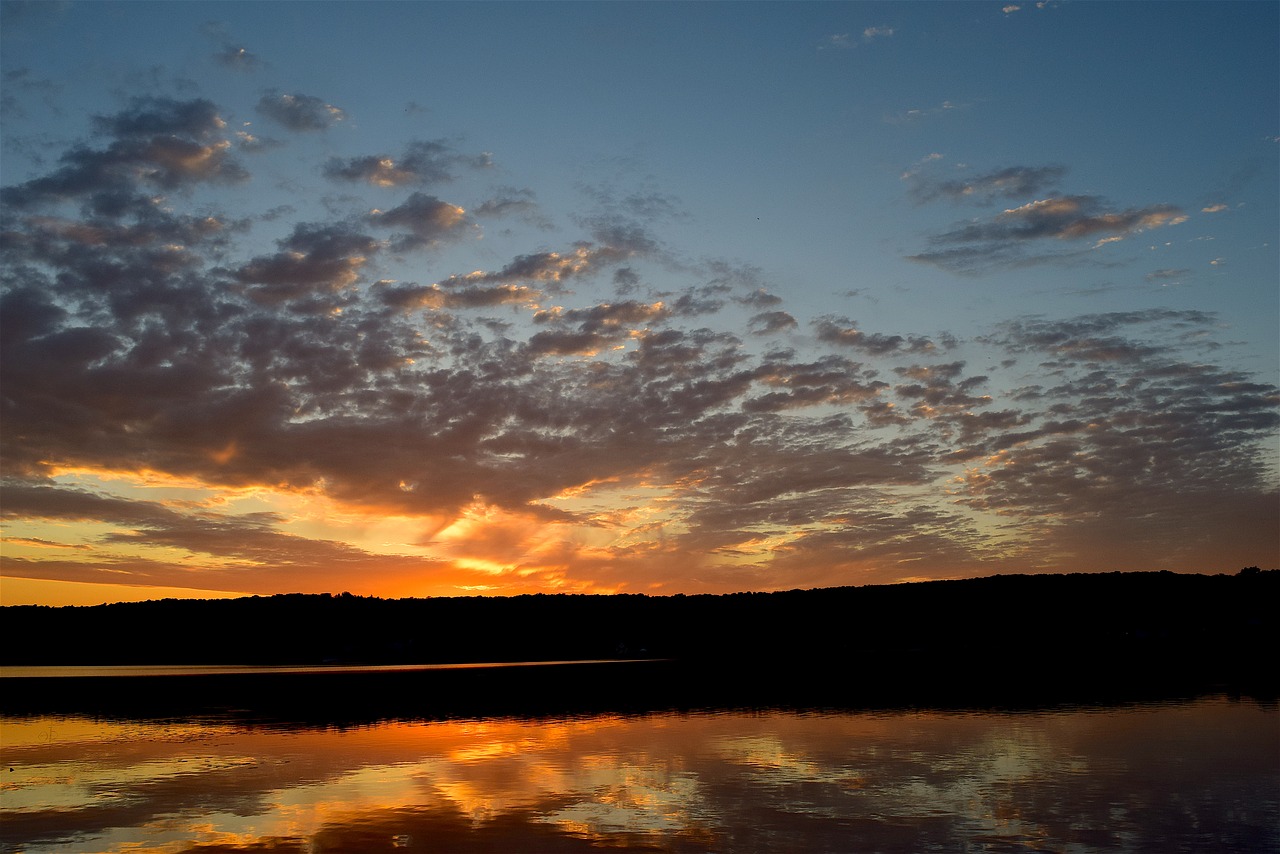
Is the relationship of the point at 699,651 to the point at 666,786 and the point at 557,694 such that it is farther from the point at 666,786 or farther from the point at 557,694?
the point at 666,786

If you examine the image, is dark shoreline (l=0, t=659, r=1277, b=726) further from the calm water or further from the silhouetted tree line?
the silhouetted tree line

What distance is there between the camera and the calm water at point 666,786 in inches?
880

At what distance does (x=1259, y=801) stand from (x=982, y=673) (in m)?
61.0

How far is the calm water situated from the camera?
22359 millimetres

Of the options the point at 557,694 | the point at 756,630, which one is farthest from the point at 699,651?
the point at 557,694

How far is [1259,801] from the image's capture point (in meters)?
26.3

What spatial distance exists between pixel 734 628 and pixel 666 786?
501ft

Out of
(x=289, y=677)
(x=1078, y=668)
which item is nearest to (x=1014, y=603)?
(x=1078, y=668)

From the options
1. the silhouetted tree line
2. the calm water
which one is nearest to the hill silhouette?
the silhouetted tree line

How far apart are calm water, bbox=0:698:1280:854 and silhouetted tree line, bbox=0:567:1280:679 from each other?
80590mm

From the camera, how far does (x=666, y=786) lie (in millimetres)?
29391

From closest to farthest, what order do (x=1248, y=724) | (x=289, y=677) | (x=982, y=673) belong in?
(x=1248, y=724), (x=982, y=673), (x=289, y=677)

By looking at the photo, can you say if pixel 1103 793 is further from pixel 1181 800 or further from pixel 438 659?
pixel 438 659

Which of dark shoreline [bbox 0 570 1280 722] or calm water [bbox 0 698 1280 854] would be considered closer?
calm water [bbox 0 698 1280 854]
